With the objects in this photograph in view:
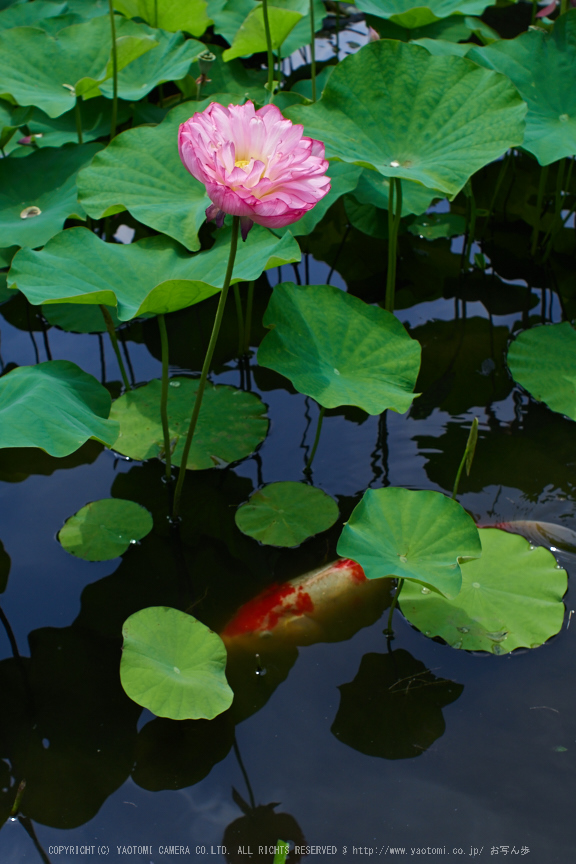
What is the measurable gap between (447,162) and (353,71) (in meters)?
0.52

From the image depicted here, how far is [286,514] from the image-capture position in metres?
1.96

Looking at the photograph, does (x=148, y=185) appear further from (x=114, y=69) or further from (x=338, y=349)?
(x=338, y=349)

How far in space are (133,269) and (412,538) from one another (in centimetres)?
108

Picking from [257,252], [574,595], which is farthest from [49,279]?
[574,595]

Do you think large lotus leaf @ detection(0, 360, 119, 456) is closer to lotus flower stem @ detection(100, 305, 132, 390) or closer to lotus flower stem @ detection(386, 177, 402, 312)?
lotus flower stem @ detection(100, 305, 132, 390)

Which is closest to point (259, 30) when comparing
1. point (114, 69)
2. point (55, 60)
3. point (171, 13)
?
point (171, 13)

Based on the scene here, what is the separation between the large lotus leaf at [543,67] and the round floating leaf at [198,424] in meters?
1.50

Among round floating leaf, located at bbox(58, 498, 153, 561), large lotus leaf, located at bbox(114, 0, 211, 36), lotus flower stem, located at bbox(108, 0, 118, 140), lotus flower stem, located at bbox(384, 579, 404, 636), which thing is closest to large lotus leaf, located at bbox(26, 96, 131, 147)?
lotus flower stem, located at bbox(108, 0, 118, 140)

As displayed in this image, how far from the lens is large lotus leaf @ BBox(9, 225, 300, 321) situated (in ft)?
5.58

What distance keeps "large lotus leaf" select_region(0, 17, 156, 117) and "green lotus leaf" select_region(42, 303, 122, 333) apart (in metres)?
0.76

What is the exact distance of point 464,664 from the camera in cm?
166

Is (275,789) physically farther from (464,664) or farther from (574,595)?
(574,595)

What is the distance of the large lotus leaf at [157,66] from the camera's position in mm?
2778

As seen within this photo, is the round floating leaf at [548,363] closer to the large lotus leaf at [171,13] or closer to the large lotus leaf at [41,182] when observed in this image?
the large lotus leaf at [41,182]
